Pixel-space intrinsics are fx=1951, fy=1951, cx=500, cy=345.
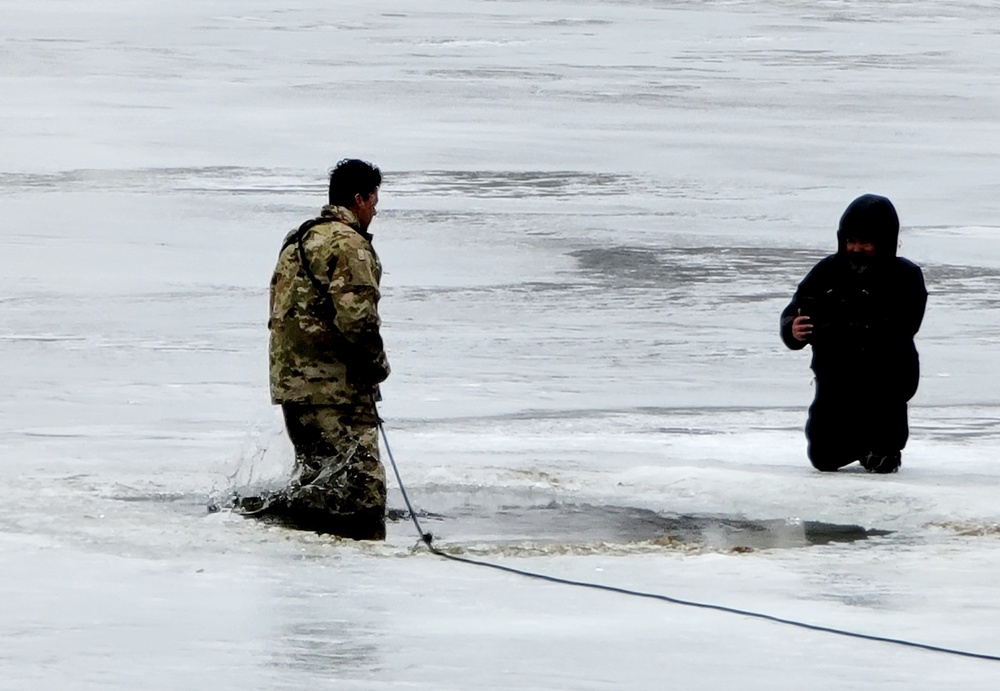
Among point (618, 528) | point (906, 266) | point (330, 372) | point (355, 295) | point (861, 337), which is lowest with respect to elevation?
point (618, 528)

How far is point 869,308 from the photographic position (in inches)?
293

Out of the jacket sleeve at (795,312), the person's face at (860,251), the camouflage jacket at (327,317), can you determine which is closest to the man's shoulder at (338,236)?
the camouflage jacket at (327,317)

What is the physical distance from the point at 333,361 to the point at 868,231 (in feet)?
6.96

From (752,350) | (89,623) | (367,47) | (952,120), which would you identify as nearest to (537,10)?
(367,47)

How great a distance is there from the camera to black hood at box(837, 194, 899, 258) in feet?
23.9

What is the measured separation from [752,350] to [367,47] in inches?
655

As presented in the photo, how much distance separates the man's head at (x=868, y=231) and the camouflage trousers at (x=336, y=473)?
1.98m

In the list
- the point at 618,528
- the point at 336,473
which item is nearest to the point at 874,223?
the point at 618,528

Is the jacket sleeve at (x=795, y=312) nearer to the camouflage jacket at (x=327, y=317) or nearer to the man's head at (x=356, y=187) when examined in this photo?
the camouflage jacket at (x=327, y=317)

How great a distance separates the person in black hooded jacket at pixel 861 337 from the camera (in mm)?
7414

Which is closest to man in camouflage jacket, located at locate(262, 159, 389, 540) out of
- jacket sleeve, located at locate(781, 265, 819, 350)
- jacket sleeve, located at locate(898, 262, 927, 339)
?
jacket sleeve, located at locate(781, 265, 819, 350)

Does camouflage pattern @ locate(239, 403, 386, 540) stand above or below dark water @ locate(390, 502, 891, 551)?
above

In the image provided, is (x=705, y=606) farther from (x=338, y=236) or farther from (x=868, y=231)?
(x=868, y=231)

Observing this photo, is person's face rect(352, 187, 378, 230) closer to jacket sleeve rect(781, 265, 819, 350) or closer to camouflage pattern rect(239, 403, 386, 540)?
camouflage pattern rect(239, 403, 386, 540)
